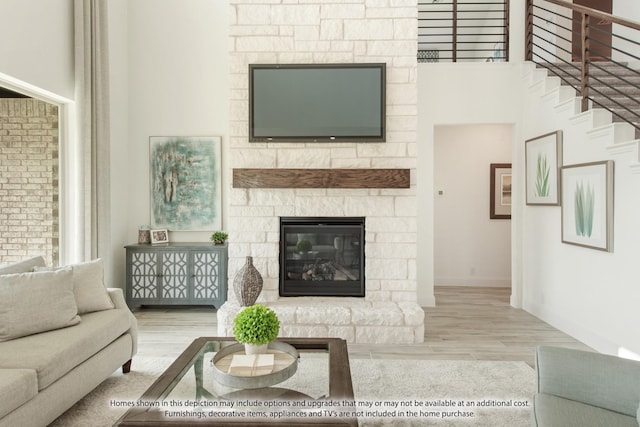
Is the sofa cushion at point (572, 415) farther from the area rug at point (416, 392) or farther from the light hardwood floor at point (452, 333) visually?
the light hardwood floor at point (452, 333)

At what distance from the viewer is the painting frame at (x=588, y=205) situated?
346 centimetres

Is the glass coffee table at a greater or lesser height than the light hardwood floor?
greater

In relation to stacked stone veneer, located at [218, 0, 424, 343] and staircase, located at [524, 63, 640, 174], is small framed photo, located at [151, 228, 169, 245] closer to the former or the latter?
stacked stone veneer, located at [218, 0, 424, 343]

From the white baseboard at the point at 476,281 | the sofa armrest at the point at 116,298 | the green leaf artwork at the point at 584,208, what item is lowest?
the white baseboard at the point at 476,281

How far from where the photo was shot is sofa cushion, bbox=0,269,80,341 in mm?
2373

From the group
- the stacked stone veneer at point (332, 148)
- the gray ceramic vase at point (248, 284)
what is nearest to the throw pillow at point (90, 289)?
the gray ceramic vase at point (248, 284)

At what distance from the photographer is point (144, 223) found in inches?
201

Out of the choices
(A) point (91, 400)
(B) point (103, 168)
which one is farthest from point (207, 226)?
(A) point (91, 400)

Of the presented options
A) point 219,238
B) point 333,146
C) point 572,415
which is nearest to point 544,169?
point 333,146

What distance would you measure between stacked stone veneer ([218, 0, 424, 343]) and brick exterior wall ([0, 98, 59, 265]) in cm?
159

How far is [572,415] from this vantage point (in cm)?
166

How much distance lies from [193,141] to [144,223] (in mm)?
1132

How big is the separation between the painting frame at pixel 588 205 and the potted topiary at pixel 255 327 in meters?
2.88

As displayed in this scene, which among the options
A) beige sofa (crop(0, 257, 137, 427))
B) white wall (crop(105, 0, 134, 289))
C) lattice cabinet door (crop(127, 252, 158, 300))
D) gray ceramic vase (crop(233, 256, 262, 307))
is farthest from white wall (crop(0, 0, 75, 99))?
gray ceramic vase (crop(233, 256, 262, 307))
